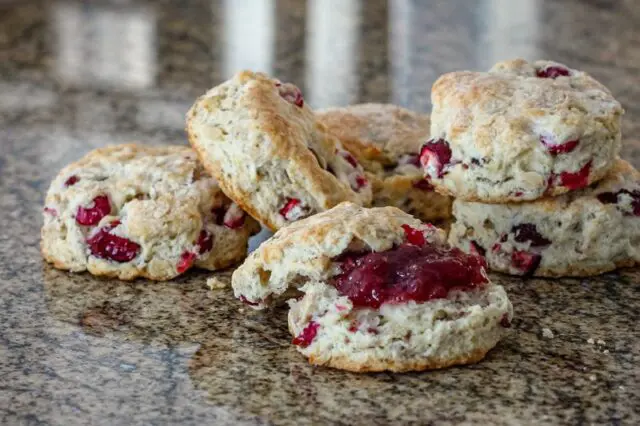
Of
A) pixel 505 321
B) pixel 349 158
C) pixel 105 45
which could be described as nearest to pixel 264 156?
pixel 349 158

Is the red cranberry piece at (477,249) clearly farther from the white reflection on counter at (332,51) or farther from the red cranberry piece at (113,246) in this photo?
the white reflection on counter at (332,51)

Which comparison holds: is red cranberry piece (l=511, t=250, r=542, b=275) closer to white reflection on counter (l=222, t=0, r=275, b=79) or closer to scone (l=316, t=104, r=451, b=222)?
scone (l=316, t=104, r=451, b=222)

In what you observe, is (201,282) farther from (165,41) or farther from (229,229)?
(165,41)

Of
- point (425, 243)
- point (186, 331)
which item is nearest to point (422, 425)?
point (425, 243)

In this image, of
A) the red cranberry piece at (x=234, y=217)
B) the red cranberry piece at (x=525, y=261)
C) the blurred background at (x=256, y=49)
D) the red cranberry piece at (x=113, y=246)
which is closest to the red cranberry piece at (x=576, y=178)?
the red cranberry piece at (x=525, y=261)

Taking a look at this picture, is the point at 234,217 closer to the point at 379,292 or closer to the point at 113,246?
the point at 113,246
